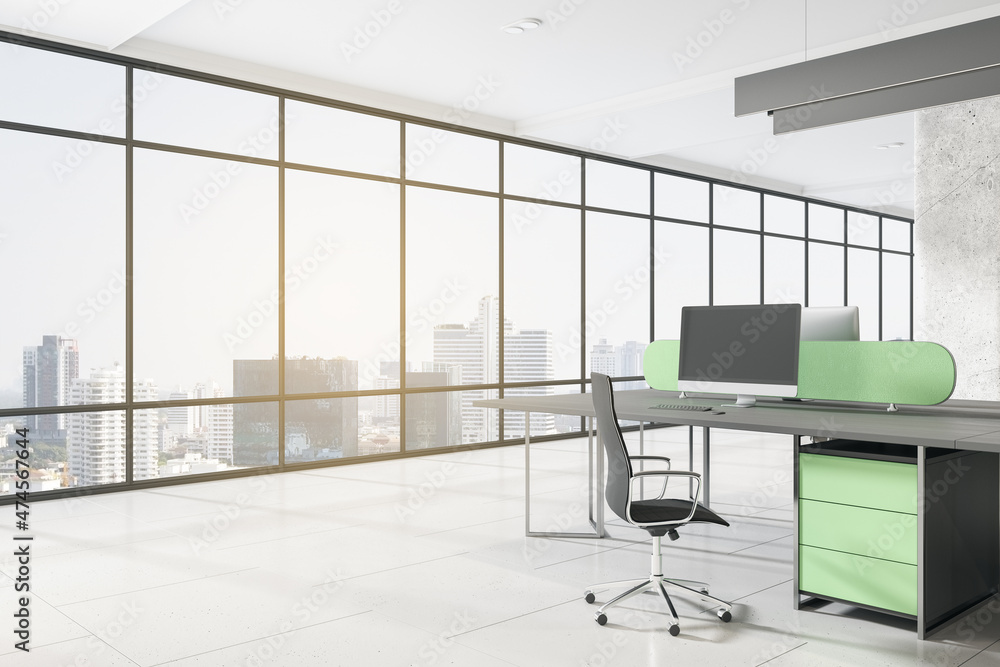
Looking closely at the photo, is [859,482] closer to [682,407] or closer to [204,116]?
[682,407]

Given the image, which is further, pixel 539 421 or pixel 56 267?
pixel 539 421

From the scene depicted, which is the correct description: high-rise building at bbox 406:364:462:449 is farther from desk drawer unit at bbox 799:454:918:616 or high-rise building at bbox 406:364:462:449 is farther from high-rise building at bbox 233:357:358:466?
desk drawer unit at bbox 799:454:918:616

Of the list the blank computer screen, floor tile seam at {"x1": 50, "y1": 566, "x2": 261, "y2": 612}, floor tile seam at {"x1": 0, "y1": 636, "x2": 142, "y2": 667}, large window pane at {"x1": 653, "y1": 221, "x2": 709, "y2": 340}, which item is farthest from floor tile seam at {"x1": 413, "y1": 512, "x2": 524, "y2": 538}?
large window pane at {"x1": 653, "y1": 221, "x2": 709, "y2": 340}

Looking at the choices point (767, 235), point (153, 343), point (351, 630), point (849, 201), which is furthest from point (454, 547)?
point (849, 201)

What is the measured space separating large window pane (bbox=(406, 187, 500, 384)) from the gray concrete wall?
408 cm

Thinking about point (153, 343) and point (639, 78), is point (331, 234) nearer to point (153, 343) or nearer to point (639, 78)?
point (153, 343)

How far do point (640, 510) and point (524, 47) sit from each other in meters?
4.21

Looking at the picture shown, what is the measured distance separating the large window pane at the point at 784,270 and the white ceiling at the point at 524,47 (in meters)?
3.21

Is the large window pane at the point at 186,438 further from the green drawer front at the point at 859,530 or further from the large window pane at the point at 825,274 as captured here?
the large window pane at the point at 825,274

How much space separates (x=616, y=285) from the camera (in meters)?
9.89

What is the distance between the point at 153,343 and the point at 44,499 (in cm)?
134

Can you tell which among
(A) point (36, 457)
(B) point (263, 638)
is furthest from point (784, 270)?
(B) point (263, 638)

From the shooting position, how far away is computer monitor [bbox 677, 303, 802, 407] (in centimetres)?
406

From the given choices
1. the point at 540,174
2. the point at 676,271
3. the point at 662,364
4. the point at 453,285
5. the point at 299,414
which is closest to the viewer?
the point at 662,364
